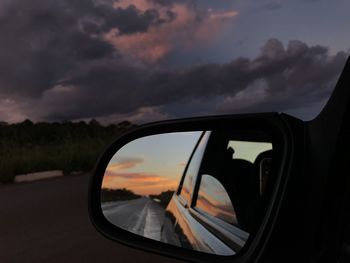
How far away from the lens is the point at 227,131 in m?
2.02

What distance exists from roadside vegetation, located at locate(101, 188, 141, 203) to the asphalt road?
2.08m

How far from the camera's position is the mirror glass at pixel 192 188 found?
6.20 feet

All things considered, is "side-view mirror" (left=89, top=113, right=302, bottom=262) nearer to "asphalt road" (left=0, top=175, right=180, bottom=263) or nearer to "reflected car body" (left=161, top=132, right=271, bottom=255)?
"reflected car body" (left=161, top=132, right=271, bottom=255)

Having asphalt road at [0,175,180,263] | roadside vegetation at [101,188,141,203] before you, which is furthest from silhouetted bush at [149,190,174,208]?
asphalt road at [0,175,180,263]

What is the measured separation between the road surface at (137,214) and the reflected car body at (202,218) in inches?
1.6

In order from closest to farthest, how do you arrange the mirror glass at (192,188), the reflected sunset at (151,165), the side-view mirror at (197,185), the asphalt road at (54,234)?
the side-view mirror at (197,185) → the mirror glass at (192,188) → the reflected sunset at (151,165) → the asphalt road at (54,234)

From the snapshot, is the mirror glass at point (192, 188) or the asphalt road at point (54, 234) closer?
the mirror glass at point (192, 188)

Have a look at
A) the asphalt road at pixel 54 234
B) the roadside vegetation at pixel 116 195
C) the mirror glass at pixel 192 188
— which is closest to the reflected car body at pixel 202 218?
the mirror glass at pixel 192 188

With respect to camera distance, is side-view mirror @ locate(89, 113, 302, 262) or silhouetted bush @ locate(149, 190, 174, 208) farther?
silhouetted bush @ locate(149, 190, 174, 208)

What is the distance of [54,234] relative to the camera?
301 inches

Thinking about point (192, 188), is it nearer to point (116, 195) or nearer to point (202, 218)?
point (202, 218)

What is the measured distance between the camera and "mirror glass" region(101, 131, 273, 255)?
1.89 metres

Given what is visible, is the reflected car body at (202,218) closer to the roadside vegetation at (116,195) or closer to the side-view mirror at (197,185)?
the side-view mirror at (197,185)

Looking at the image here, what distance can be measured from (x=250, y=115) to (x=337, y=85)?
27 cm
